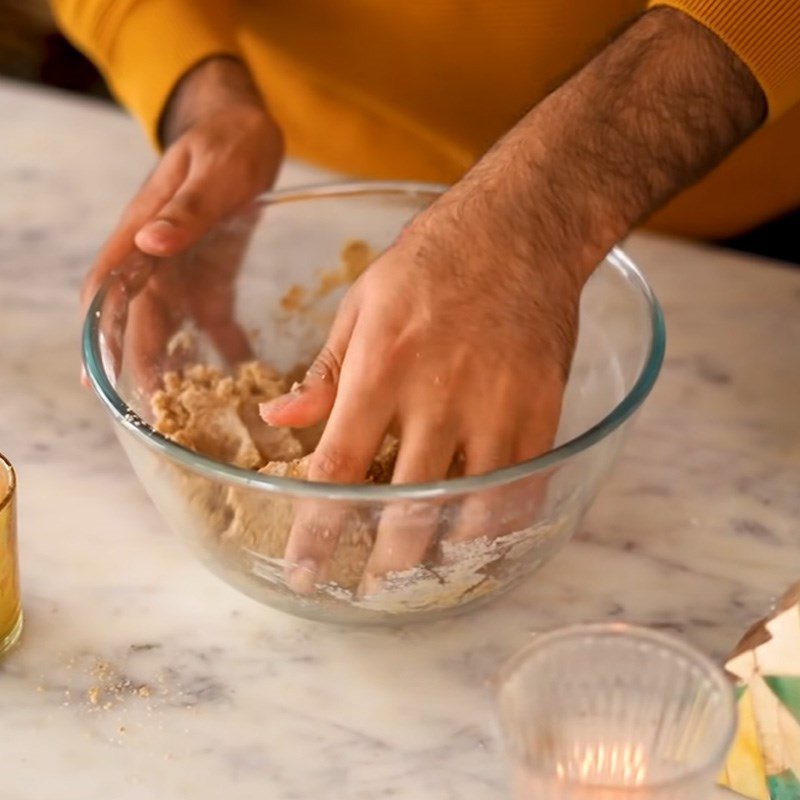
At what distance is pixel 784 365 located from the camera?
1.12m

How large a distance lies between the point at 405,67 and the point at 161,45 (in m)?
0.25

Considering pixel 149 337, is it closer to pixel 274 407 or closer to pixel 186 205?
pixel 186 205

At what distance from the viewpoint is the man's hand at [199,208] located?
3.43 ft

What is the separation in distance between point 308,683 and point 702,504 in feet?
1.10

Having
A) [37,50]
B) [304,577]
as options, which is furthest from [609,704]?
[37,50]

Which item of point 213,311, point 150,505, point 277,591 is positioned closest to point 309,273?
point 213,311

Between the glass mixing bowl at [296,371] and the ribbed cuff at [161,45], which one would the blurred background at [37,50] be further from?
the glass mixing bowl at [296,371]

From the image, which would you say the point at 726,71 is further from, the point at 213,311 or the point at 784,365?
the point at 213,311

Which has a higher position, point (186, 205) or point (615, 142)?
point (615, 142)

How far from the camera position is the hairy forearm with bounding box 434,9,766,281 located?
854 millimetres

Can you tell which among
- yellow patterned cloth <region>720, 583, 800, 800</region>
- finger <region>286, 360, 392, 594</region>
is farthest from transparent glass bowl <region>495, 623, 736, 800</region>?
finger <region>286, 360, 392, 594</region>

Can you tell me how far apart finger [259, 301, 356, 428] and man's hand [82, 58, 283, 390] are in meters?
0.21

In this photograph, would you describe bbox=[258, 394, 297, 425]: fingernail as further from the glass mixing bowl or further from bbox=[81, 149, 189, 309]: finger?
bbox=[81, 149, 189, 309]: finger

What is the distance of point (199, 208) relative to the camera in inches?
43.0
